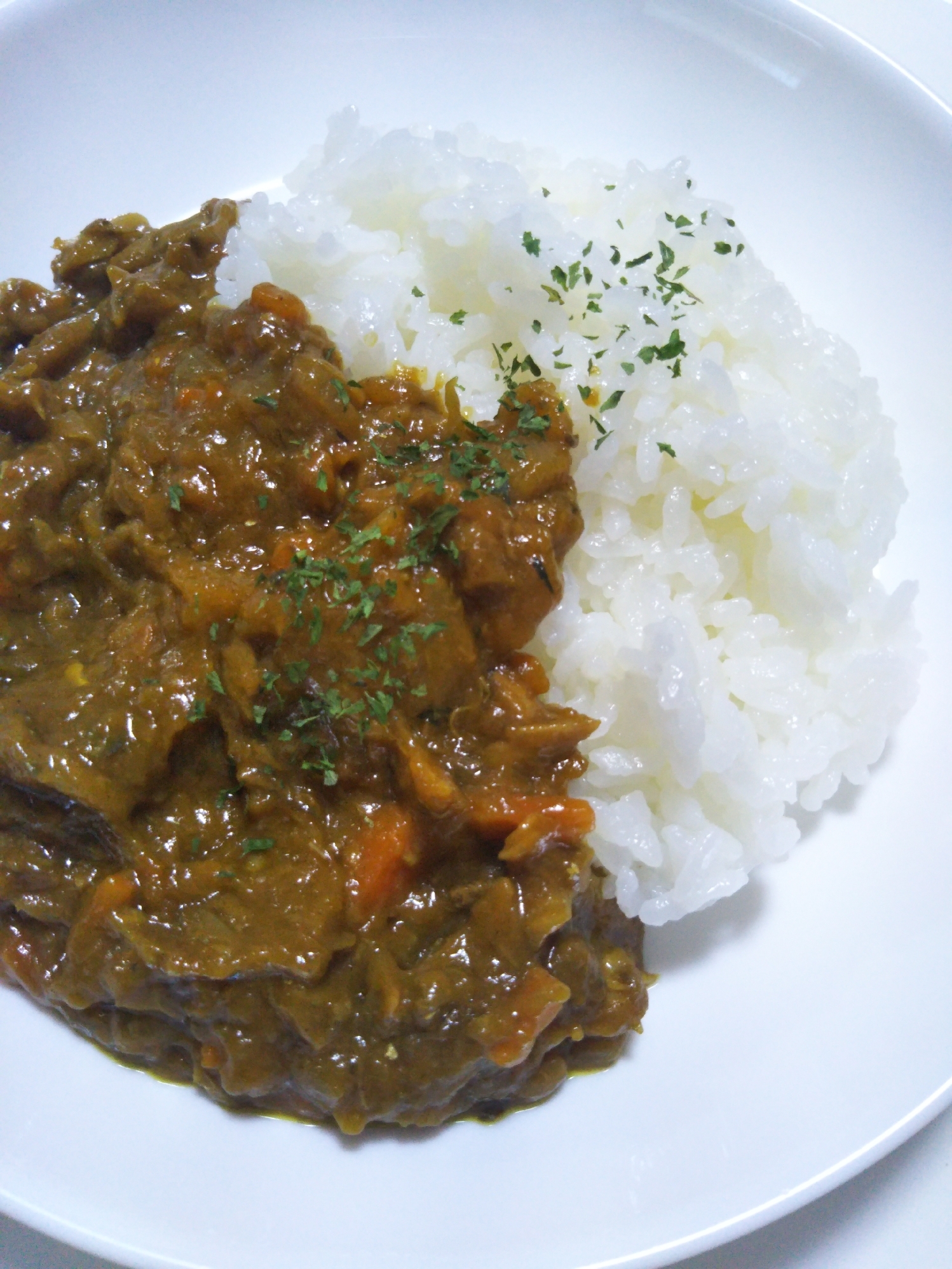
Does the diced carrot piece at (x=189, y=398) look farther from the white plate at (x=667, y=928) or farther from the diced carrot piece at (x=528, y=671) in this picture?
the white plate at (x=667, y=928)

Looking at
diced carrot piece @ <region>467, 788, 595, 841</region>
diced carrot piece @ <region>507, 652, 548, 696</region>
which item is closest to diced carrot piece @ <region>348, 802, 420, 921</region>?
diced carrot piece @ <region>467, 788, 595, 841</region>

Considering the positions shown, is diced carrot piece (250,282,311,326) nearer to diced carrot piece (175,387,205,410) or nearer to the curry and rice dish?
the curry and rice dish

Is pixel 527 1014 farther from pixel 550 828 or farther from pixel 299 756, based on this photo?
pixel 299 756

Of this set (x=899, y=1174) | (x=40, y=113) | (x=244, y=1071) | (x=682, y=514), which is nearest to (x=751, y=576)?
(x=682, y=514)

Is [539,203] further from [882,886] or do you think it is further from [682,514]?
[882,886]

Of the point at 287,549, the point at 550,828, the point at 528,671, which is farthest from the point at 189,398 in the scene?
the point at 550,828

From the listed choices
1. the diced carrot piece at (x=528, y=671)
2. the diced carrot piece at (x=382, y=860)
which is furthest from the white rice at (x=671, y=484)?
the diced carrot piece at (x=382, y=860)
